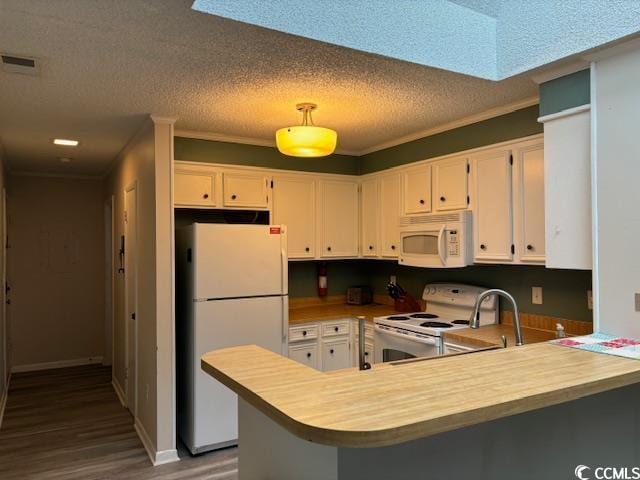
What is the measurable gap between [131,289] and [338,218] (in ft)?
6.30

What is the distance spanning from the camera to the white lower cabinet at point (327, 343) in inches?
152

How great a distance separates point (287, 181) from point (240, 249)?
96 cm

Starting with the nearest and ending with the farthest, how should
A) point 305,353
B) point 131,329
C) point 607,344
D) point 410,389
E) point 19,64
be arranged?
point 410,389
point 607,344
point 19,64
point 305,353
point 131,329

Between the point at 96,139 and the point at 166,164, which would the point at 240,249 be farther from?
the point at 96,139

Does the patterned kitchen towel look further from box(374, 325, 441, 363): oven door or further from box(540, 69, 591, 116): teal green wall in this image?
box(374, 325, 441, 363): oven door

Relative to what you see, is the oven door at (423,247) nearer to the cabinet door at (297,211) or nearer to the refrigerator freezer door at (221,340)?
the cabinet door at (297,211)

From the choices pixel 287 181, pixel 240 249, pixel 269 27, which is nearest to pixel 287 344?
pixel 240 249

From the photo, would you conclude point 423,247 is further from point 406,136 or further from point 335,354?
point 335,354

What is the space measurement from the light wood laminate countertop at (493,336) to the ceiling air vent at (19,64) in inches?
107

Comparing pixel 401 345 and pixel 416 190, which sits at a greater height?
pixel 416 190

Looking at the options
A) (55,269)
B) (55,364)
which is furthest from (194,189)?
(55,364)

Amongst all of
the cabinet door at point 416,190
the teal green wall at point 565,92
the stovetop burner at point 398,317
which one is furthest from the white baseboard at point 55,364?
the teal green wall at point 565,92

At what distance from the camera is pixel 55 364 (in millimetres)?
5820

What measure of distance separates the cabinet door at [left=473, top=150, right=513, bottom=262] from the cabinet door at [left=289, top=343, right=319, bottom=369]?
1.54m
